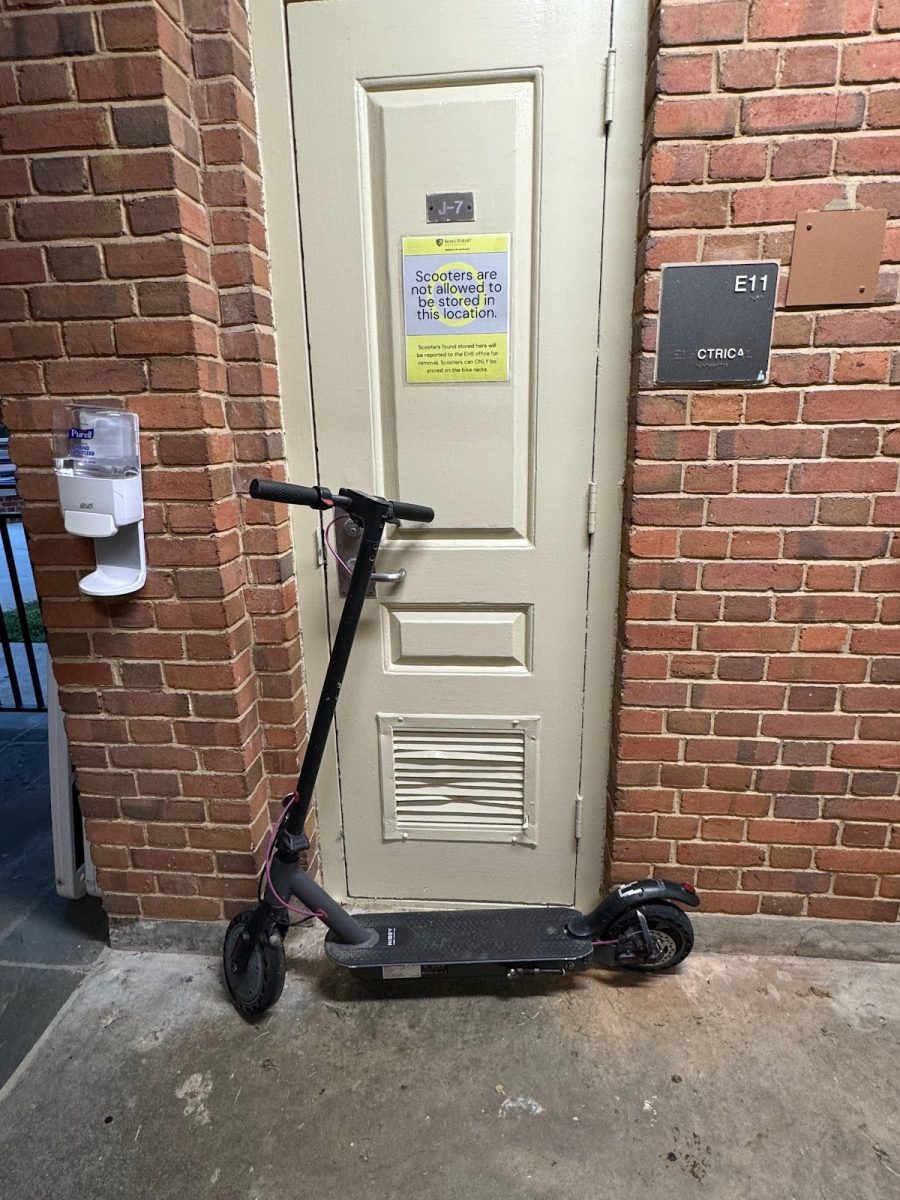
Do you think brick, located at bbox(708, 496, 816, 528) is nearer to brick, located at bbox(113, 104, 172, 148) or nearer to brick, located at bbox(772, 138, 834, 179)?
brick, located at bbox(772, 138, 834, 179)

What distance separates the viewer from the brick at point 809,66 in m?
1.40

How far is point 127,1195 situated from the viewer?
135cm

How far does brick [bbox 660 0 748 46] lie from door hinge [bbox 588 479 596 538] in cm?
101

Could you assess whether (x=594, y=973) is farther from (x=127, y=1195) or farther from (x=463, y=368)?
(x=463, y=368)

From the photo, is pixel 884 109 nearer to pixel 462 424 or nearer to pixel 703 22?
pixel 703 22

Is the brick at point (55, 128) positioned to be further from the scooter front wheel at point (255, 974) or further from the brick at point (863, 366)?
the scooter front wheel at point (255, 974)

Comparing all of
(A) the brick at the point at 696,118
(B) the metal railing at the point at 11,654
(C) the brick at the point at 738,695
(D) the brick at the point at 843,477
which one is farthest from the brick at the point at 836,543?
(B) the metal railing at the point at 11,654

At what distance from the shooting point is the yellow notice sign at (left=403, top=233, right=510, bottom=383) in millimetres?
1643

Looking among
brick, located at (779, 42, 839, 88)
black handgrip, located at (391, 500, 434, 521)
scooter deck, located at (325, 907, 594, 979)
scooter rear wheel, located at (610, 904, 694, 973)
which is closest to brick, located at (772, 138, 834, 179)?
brick, located at (779, 42, 839, 88)

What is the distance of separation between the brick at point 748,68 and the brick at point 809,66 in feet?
0.09

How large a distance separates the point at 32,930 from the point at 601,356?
8.41 feet

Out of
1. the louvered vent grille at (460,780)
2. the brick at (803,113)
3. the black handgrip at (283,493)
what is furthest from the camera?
the louvered vent grille at (460,780)

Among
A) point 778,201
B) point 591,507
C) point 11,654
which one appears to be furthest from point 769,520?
point 11,654

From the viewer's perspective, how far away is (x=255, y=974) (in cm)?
174
